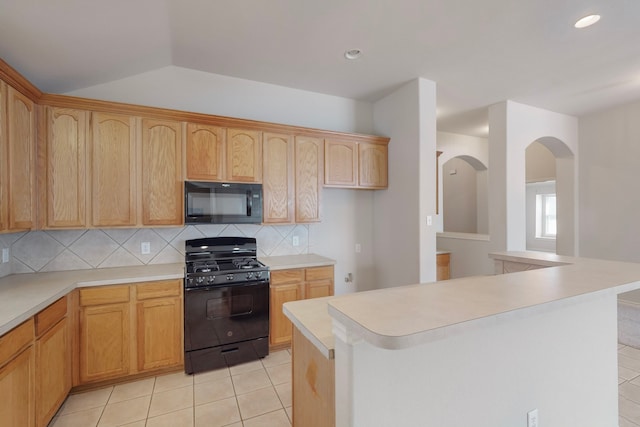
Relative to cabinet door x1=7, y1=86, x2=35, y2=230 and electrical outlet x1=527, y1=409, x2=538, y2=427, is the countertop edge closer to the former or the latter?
electrical outlet x1=527, y1=409, x2=538, y2=427

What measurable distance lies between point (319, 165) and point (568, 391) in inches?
106

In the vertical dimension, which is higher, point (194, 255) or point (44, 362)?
Answer: point (194, 255)

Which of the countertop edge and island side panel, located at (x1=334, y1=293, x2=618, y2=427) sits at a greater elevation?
the countertop edge

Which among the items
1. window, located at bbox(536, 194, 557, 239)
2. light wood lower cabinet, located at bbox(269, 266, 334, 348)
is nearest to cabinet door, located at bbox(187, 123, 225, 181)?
light wood lower cabinet, located at bbox(269, 266, 334, 348)

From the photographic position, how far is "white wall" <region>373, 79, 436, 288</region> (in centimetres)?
331

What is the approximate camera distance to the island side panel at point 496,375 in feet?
3.41

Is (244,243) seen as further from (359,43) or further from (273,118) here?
(359,43)

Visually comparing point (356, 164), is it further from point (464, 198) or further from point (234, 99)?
point (464, 198)

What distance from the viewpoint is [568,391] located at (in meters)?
1.56

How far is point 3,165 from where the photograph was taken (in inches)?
75.9

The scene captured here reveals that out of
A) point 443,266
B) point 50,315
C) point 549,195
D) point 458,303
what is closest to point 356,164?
point 443,266

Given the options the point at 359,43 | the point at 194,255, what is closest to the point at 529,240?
the point at 359,43

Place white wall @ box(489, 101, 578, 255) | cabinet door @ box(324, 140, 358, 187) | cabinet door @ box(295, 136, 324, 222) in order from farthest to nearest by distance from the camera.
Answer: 1. white wall @ box(489, 101, 578, 255)
2. cabinet door @ box(324, 140, 358, 187)
3. cabinet door @ box(295, 136, 324, 222)

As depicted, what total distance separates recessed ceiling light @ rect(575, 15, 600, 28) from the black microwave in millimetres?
2964
